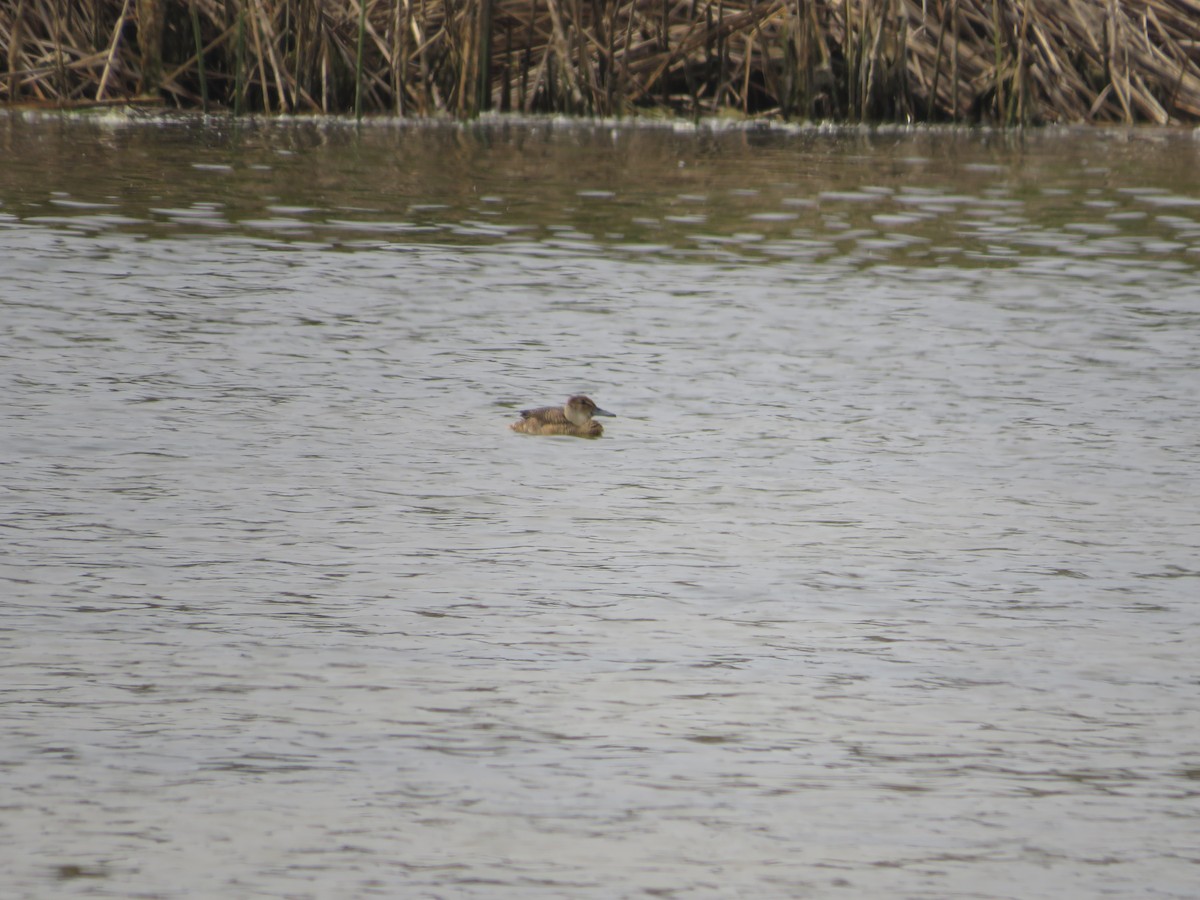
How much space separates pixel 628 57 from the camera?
17.6m

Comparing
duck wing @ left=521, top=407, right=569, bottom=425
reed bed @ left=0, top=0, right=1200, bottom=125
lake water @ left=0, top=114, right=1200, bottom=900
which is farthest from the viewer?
reed bed @ left=0, top=0, right=1200, bottom=125

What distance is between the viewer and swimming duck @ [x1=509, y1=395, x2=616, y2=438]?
6059 millimetres

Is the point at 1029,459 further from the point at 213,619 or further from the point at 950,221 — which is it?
the point at 950,221

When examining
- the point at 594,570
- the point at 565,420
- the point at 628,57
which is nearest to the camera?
the point at 594,570

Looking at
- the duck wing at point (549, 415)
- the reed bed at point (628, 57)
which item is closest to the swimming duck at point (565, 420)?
the duck wing at point (549, 415)

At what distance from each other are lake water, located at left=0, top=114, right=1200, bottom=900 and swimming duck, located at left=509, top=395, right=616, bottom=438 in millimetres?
69

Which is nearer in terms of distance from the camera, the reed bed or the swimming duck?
the swimming duck

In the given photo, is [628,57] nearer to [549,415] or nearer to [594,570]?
[549,415]

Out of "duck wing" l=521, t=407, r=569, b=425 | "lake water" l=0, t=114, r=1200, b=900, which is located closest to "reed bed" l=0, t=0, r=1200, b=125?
"lake water" l=0, t=114, r=1200, b=900

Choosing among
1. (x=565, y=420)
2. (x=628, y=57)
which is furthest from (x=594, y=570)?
(x=628, y=57)

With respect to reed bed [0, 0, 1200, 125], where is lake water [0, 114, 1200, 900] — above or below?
below

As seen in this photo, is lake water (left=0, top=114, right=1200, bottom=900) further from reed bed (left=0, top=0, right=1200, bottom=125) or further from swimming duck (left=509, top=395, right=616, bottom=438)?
reed bed (left=0, top=0, right=1200, bottom=125)

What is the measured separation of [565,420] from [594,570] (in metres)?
1.42

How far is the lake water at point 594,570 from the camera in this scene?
10.5 ft
